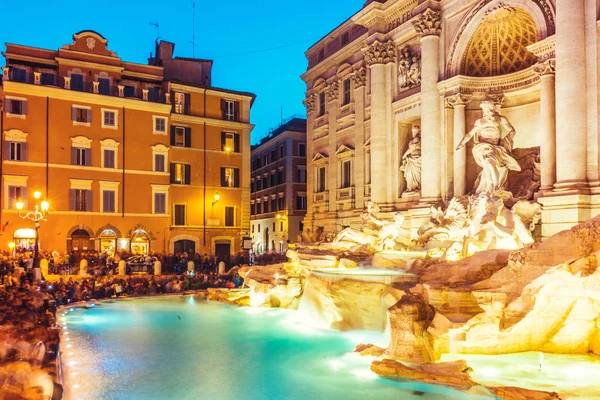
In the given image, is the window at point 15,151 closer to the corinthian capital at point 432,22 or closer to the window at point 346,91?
the window at point 346,91

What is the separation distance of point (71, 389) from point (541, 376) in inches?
316

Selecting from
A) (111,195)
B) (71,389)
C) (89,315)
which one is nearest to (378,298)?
(71,389)

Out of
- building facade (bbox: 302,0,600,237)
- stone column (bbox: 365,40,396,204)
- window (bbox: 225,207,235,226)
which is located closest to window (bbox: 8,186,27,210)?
window (bbox: 225,207,235,226)

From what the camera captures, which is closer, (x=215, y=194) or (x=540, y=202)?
(x=540, y=202)

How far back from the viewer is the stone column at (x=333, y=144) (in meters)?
30.7

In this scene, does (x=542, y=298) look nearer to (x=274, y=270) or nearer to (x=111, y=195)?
(x=274, y=270)

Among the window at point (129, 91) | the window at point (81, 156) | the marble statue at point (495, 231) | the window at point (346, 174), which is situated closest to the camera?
the marble statue at point (495, 231)

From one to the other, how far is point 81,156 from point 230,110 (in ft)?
36.4

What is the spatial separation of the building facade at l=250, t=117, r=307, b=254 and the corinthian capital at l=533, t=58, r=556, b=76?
91.7 ft

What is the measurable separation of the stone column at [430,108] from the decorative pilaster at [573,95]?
6.28 metres

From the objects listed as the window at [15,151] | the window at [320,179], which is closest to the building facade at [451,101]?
the window at [320,179]

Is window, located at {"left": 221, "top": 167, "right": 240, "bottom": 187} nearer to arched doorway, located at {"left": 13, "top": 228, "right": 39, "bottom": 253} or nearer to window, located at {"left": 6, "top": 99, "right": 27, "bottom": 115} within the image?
arched doorway, located at {"left": 13, "top": 228, "right": 39, "bottom": 253}

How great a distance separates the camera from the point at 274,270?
65.6ft

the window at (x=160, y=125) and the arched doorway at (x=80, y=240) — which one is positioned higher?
the window at (x=160, y=125)
